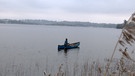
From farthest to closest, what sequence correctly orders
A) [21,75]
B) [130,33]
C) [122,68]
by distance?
[21,75] → [122,68] → [130,33]

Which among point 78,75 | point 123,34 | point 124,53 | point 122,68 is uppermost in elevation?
point 123,34

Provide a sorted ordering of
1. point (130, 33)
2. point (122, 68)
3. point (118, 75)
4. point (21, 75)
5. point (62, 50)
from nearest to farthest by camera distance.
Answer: point (130, 33) < point (122, 68) < point (118, 75) < point (21, 75) < point (62, 50)

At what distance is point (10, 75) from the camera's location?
68.5 ft

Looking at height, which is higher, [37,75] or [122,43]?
[122,43]

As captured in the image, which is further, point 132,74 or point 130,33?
point 132,74

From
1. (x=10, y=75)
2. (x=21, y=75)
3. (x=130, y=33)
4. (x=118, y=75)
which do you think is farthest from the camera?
(x=10, y=75)

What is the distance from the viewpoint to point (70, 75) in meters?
20.5

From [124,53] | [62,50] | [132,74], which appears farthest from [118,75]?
[62,50]

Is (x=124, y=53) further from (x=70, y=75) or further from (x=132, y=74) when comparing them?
(x=70, y=75)

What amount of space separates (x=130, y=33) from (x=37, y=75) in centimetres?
1948

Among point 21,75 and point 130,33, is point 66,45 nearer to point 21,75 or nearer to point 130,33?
point 21,75

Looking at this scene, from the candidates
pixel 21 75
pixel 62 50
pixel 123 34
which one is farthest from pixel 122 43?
pixel 62 50

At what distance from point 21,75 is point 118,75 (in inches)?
651

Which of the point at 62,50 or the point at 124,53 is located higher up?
the point at 124,53
